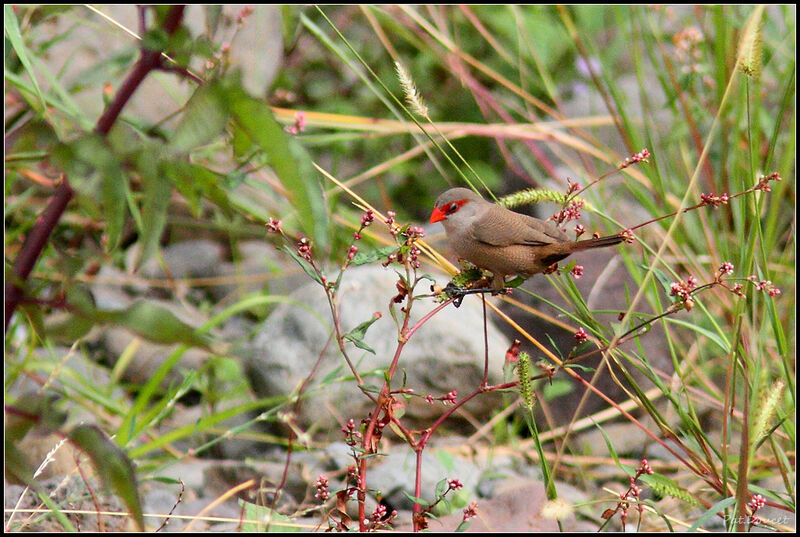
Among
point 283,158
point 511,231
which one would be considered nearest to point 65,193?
point 283,158

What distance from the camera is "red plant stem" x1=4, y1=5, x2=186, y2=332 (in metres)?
0.97

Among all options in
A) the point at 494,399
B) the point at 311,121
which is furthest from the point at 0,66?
the point at 494,399

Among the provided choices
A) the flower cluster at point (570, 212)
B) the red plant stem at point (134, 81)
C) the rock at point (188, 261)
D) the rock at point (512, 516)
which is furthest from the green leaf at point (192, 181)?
the rock at point (188, 261)

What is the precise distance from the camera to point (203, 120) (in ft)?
2.95

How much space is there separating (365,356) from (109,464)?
85.8 inches

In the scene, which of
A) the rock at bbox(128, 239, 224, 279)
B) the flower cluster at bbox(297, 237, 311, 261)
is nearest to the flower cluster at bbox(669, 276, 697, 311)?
the flower cluster at bbox(297, 237, 311, 261)

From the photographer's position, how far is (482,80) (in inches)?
204

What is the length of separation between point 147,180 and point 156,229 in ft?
0.20

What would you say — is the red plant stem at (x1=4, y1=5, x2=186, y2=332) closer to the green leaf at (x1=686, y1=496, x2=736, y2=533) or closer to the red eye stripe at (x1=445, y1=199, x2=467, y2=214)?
the green leaf at (x1=686, y1=496, x2=736, y2=533)

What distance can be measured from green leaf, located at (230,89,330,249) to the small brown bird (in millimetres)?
992

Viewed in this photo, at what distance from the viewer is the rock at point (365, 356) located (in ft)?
10.0

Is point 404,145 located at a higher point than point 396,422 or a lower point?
higher

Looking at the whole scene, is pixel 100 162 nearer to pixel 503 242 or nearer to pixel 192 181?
pixel 192 181

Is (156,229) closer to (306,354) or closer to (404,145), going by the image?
(306,354)
